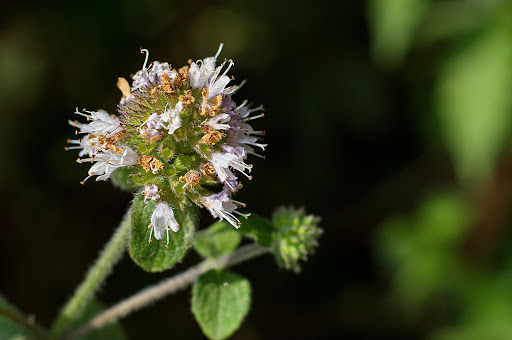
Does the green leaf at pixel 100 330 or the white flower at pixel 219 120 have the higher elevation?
the white flower at pixel 219 120

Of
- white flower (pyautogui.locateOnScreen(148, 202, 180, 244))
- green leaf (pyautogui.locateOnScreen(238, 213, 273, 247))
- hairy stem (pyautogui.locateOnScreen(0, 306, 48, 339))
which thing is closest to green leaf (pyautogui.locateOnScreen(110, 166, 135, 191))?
white flower (pyautogui.locateOnScreen(148, 202, 180, 244))

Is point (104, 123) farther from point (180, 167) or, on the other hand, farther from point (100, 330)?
point (100, 330)

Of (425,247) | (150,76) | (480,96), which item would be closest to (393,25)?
(480,96)

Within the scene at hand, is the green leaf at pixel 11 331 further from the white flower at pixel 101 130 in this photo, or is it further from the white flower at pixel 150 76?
the white flower at pixel 150 76

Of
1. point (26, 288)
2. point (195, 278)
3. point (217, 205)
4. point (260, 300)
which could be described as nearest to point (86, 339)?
point (195, 278)

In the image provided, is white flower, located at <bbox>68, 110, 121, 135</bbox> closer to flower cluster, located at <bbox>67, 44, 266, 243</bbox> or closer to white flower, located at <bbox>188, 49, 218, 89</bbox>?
flower cluster, located at <bbox>67, 44, 266, 243</bbox>

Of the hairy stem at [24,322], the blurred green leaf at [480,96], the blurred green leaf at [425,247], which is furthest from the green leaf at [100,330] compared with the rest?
the blurred green leaf at [480,96]
